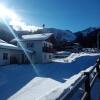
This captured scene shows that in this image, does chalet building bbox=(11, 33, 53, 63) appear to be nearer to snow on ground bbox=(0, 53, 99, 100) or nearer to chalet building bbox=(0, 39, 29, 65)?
chalet building bbox=(0, 39, 29, 65)

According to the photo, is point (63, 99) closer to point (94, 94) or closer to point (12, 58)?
point (94, 94)

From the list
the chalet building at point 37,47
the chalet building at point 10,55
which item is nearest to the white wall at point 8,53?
the chalet building at point 10,55

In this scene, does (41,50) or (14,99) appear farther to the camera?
(41,50)

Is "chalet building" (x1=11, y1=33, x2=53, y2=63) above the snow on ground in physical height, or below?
above

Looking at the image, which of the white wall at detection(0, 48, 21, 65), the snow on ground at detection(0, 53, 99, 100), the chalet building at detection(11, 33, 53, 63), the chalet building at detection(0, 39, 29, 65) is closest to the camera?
the snow on ground at detection(0, 53, 99, 100)

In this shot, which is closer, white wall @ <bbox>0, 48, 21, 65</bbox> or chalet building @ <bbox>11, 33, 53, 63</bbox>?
white wall @ <bbox>0, 48, 21, 65</bbox>

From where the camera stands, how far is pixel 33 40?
48.2 metres

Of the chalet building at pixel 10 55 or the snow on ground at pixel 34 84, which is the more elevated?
the chalet building at pixel 10 55

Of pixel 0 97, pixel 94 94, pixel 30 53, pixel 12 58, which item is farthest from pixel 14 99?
pixel 30 53

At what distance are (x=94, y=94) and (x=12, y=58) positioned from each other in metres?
35.2

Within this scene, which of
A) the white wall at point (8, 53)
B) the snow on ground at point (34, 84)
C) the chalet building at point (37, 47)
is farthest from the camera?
the chalet building at point (37, 47)

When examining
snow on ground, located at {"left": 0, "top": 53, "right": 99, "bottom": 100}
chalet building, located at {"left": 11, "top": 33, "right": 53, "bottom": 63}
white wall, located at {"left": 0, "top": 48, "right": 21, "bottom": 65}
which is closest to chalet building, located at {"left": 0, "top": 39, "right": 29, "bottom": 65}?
white wall, located at {"left": 0, "top": 48, "right": 21, "bottom": 65}

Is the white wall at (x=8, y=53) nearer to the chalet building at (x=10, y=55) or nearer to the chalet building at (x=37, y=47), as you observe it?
the chalet building at (x=10, y=55)

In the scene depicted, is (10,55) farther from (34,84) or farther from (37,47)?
(34,84)
